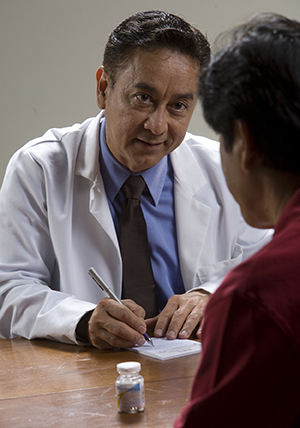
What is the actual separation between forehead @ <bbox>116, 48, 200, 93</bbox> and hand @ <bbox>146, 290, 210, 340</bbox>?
2.43 feet

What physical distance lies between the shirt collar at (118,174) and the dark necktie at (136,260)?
95 millimetres

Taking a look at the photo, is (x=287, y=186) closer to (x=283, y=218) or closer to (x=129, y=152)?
(x=283, y=218)

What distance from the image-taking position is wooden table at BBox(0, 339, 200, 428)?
3.48ft

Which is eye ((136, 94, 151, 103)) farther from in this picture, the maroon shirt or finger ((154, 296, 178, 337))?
the maroon shirt

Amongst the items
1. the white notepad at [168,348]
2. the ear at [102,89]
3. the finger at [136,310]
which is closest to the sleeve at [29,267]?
the finger at [136,310]

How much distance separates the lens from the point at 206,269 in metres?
2.10

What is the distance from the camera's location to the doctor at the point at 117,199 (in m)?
1.90

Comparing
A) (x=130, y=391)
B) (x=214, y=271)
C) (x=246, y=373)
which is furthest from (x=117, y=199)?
(x=246, y=373)

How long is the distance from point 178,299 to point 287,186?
104cm

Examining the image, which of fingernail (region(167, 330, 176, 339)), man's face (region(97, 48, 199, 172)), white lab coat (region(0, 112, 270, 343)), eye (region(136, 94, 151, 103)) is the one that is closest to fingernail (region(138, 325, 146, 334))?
fingernail (region(167, 330, 176, 339))

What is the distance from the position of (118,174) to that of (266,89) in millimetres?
1378

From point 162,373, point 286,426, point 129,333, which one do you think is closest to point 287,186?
point 286,426

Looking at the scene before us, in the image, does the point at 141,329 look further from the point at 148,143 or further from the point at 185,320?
the point at 148,143

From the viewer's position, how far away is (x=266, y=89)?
0.74 m
